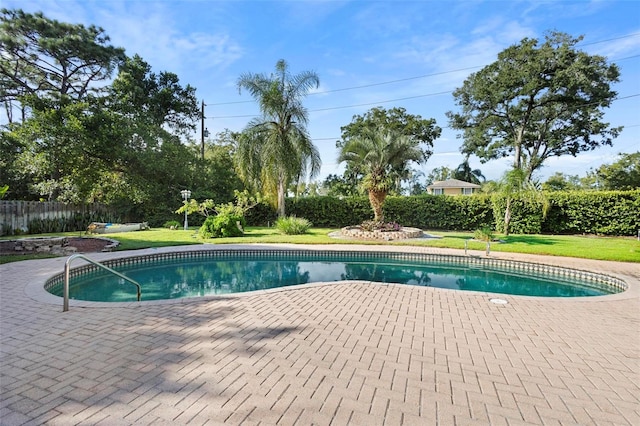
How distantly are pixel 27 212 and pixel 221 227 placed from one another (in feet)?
28.4

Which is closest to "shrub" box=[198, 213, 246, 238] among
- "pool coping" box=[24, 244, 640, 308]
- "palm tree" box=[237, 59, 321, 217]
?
"pool coping" box=[24, 244, 640, 308]

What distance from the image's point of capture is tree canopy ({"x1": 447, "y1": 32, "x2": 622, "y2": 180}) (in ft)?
74.5

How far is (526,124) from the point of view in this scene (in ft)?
85.3

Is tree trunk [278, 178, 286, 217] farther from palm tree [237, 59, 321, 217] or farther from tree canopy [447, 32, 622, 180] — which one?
tree canopy [447, 32, 622, 180]

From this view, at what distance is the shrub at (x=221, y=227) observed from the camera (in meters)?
14.5

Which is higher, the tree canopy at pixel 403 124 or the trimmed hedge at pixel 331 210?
the tree canopy at pixel 403 124

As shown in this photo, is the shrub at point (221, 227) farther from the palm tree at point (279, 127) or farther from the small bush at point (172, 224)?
the small bush at point (172, 224)

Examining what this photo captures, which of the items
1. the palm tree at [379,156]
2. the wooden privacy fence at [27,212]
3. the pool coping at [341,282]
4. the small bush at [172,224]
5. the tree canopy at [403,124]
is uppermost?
the tree canopy at [403,124]

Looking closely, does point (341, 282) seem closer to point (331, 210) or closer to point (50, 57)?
point (331, 210)

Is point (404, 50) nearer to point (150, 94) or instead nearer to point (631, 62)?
point (631, 62)

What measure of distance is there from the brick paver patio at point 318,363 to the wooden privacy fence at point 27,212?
38.6 feet

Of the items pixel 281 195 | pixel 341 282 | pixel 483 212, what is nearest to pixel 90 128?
pixel 281 195

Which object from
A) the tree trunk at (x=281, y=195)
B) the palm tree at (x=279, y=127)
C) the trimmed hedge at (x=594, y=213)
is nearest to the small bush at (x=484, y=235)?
the trimmed hedge at (x=594, y=213)

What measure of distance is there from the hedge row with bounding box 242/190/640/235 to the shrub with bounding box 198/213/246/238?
19.1ft
